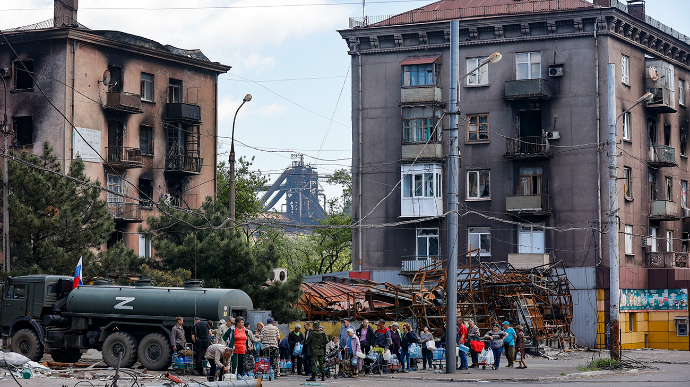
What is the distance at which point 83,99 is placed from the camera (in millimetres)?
50406

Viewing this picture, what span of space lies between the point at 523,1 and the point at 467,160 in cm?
962

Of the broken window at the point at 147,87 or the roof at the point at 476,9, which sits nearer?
the roof at the point at 476,9

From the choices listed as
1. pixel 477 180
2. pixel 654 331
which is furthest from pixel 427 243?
pixel 654 331

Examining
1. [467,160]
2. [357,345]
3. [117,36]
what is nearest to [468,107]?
[467,160]

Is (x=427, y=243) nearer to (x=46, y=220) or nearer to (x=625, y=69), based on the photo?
(x=625, y=69)

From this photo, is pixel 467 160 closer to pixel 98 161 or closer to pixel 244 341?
pixel 98 161

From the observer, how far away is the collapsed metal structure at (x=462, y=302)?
37.4m

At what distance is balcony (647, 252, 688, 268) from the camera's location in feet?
172

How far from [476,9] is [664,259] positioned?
703 inches

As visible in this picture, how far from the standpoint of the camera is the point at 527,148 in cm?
5012

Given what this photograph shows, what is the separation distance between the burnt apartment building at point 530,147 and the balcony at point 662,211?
66mm

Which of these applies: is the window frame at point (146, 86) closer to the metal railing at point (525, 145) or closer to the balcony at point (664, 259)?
the metal railing at point (525, 145)

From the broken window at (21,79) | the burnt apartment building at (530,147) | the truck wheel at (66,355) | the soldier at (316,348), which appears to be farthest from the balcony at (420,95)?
the soldier at (316,348)

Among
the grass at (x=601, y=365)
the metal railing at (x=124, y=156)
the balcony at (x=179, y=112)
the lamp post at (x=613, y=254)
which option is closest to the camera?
the grass at (x=601, y=365)
